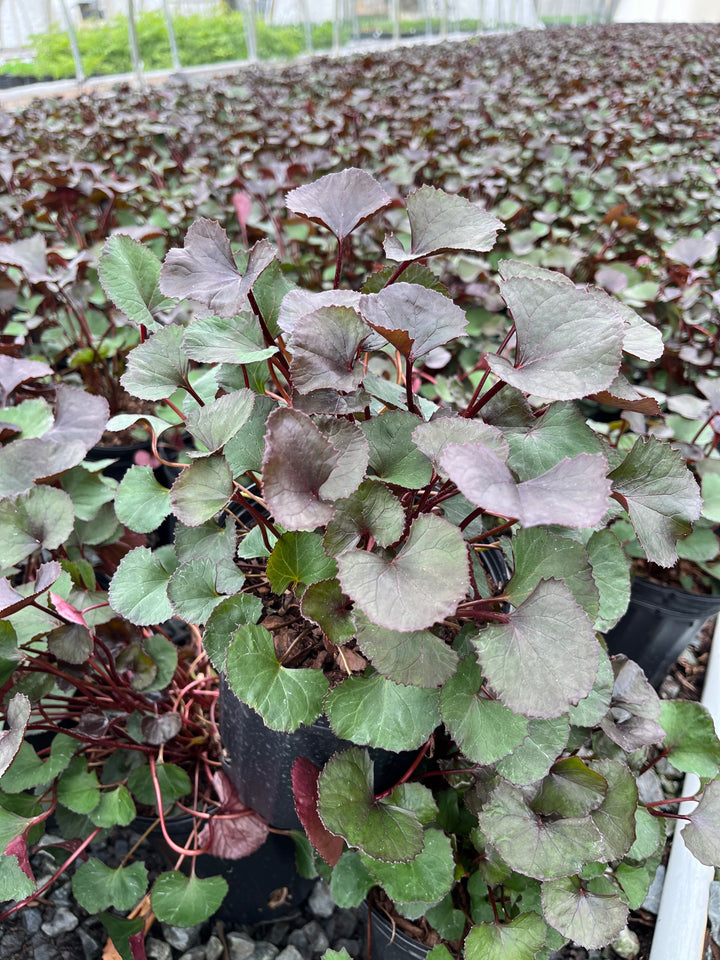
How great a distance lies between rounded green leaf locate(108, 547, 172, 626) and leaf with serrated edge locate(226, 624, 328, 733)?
0.11 m

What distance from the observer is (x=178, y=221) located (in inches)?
73.0

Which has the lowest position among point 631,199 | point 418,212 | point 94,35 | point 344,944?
point 344,944

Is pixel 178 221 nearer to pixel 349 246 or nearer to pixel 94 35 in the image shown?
pixel 349 246

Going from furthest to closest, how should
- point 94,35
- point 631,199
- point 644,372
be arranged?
point 94,35 < point 631,199 < point 644,372

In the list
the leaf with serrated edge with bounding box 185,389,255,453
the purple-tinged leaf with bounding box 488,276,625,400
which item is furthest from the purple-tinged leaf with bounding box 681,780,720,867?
the leaf with serrated edge with bounding box 185,389,255,453

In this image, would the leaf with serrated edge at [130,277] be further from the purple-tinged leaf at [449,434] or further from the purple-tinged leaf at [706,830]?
the purple-tinged leaf at [706,830]

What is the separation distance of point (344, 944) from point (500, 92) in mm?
4409

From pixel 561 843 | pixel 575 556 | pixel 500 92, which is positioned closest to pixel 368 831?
pixel 561 843

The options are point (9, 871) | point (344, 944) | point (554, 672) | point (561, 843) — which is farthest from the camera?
point (344, 944)

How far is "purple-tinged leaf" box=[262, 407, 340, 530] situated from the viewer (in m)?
0.44

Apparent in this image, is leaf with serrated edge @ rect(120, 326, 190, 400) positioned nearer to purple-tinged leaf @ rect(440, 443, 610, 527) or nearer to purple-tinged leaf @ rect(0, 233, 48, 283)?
purple-tinged leaf @ rect(440, 443, 610, 527)

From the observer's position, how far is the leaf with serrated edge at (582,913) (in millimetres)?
543

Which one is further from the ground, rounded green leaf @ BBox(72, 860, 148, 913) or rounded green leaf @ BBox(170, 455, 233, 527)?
rounded green leaf @ BBox(170, 455, 233, 527)

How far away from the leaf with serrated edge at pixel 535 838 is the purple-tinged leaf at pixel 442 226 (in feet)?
1.51
